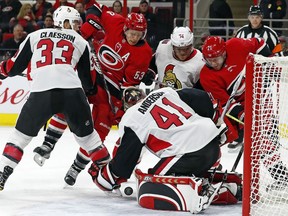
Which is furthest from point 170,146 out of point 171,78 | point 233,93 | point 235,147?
point 235,147

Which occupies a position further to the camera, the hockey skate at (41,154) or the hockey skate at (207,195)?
the hockey skate at (41,154)

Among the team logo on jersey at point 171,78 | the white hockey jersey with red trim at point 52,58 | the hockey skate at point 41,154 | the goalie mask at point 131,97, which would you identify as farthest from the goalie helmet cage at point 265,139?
the hockey skate at point 41,154

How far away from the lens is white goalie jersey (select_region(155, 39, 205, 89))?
180 inches

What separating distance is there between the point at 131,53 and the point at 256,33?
1.80 meters

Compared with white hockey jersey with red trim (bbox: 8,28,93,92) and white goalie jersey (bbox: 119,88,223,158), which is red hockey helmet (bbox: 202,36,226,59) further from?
white hockey jersey with red trim (bbox: 8,28,93,92)

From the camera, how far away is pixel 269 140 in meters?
3.88

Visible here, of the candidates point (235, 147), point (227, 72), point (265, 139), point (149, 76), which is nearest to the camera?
point (265, 139)

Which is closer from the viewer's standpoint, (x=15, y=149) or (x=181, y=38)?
(x=15, y=149)

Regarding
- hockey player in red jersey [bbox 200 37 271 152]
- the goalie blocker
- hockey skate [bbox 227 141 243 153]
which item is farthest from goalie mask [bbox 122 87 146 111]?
hockey skate [bbox 227 141 243 153]

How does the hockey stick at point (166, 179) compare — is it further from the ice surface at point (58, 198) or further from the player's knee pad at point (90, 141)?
the player's knee pad at point (90, 141)

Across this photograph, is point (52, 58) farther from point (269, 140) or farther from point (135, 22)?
point (269, 140)

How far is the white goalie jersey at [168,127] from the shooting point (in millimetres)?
3744

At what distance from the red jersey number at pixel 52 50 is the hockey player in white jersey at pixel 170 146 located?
500 mm

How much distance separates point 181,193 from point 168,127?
1.04ft
